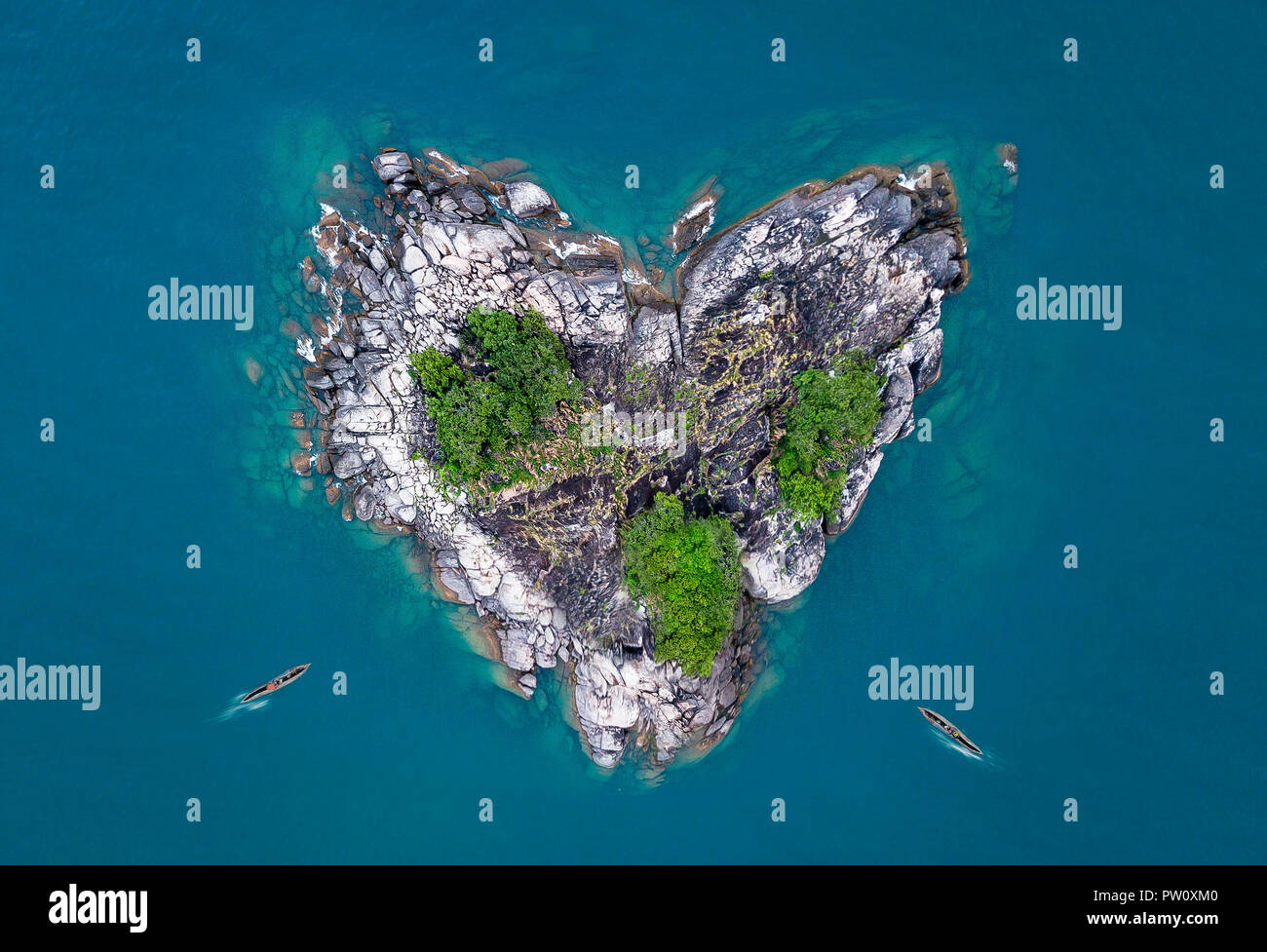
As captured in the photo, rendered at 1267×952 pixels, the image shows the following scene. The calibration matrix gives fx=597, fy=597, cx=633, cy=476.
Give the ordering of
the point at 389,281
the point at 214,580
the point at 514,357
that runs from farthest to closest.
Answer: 1. the point at 214,580
2. the point at 389,281
3. the point at 514,357

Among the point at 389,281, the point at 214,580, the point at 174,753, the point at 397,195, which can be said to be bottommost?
the point at 174,753

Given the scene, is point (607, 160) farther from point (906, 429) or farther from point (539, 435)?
point (906, 429)

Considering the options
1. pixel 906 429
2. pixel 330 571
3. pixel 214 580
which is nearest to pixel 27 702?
pixel 214 580
